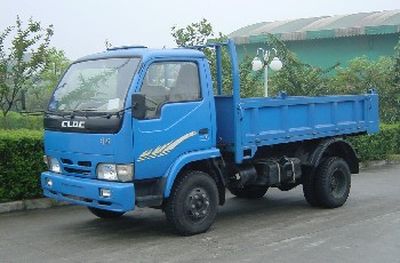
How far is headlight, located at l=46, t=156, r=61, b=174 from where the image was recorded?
23.7 ft

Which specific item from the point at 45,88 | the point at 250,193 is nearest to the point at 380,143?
the point at 250,193

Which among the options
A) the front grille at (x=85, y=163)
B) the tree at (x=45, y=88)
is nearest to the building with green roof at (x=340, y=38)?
the tree at (x=45, y=88)

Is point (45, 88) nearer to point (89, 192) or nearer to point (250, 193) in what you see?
point (250, 193)

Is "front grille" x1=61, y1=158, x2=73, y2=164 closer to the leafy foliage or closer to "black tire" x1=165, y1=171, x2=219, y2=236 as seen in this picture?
"black tire" x1=165, y1=171, x2=219, y2=236

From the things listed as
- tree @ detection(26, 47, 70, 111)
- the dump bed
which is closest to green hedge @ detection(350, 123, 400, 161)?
the dump bed

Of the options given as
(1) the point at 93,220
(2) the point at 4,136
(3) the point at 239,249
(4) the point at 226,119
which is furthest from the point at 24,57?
(3) the point at 239,249

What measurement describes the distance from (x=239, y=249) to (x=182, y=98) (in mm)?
1884

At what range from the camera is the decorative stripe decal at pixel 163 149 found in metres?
6.61

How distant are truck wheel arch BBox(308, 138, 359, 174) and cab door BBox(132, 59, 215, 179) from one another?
209cm

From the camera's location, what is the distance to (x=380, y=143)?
14617mm

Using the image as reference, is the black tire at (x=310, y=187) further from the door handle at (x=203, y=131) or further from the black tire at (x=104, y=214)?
the black tire at (x=104, y=214)

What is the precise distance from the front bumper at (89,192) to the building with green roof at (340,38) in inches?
682

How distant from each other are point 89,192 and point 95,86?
1.26 m

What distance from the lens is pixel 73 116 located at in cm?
685
